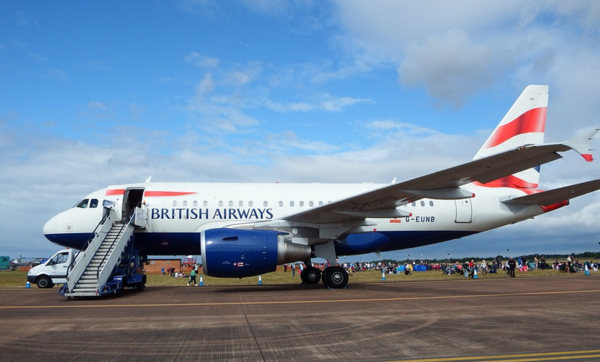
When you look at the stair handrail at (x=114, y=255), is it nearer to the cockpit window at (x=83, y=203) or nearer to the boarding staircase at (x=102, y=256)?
the boarding staircase at (x=102, y=256)

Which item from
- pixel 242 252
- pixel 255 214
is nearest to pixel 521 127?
pixel 255 214

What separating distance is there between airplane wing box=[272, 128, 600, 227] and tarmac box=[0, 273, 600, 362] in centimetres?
311

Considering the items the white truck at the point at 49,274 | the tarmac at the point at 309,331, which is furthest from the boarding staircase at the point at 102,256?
the white truck at the point at 49,274

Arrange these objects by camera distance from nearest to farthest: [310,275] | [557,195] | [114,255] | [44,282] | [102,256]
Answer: [114,255]
[102,256]
[557,195]
[310,275]
[44,282]

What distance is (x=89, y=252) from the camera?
1380cm

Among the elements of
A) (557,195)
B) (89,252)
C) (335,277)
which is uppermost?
(557,195)

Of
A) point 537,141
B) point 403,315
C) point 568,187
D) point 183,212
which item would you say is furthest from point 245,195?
point 537,141

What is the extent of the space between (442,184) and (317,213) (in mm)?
3927

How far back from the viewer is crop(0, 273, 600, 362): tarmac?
560 centimetres

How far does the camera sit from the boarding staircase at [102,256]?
42.2 feet

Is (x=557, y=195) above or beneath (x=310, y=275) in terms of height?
above

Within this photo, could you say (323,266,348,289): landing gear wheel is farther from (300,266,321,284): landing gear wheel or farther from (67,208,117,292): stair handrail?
(67,208,117,292): stair handrail

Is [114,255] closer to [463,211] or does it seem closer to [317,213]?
[317,213]

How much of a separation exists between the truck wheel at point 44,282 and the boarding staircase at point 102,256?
30.0 feet
